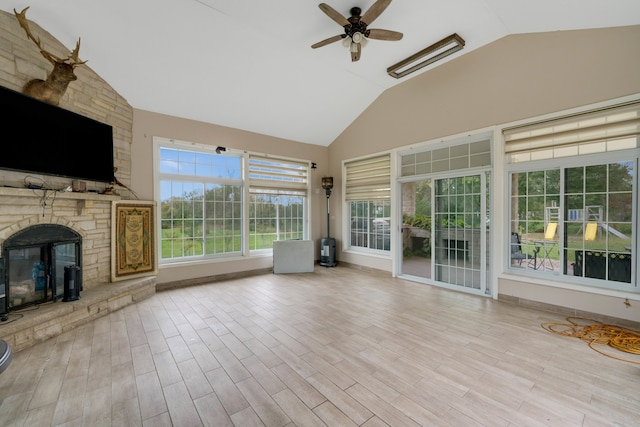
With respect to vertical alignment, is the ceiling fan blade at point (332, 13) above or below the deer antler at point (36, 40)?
above

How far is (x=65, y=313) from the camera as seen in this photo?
306 cm

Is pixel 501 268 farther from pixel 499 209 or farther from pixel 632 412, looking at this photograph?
pixel 632 412

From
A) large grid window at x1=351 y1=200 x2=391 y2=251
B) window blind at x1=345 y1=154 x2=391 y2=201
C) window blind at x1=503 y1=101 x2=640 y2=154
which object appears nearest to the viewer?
window blind at x1=503 y1=101 x2=640 y2=154

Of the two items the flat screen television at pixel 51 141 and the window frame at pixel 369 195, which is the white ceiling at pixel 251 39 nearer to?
the flat screen television at pixel 51 141

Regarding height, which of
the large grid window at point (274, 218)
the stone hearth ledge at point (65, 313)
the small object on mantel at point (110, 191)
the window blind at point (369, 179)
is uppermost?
the window blind at point (369, 179)

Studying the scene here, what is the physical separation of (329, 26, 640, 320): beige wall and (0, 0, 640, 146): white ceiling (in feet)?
0.62

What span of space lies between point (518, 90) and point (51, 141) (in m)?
6.29

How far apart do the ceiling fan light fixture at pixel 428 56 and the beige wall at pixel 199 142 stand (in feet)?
9.21

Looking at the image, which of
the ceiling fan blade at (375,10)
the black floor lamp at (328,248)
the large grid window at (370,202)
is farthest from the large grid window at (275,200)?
the ceiling fan blade at (375,10)

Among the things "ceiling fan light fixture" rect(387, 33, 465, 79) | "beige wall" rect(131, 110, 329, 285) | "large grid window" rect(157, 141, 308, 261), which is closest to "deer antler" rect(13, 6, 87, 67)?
"beige wall" rect(131, 110, 329, 285)

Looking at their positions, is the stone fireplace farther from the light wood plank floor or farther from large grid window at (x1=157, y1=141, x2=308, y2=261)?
large grid window at (x1=157, y1=141, x2=308, y2=261)

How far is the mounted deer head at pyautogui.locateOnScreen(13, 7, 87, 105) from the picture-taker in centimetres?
314

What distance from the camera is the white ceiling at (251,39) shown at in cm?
316

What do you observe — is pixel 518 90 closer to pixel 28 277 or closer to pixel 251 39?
pixel 251 39
